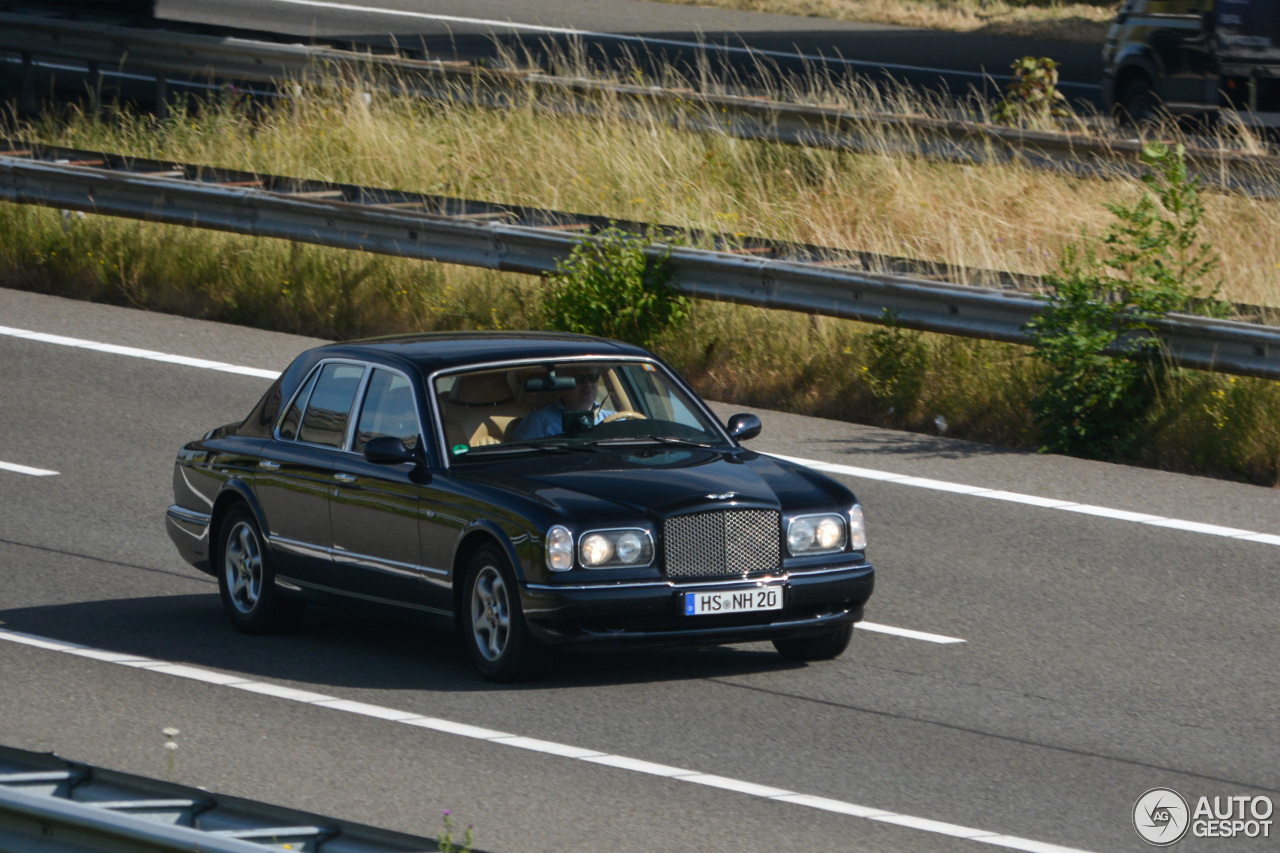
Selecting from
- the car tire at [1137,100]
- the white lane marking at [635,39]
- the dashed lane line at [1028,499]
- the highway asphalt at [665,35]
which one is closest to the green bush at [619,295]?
the dashed lane line at [1028,499]

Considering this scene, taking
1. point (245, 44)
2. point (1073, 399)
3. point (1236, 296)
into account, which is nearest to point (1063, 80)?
point (245, 44)

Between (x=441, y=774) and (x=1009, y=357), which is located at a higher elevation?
(x=1009, y=357)

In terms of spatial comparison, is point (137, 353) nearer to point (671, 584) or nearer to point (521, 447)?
point (521, 447)

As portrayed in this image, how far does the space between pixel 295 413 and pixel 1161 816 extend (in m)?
4.79

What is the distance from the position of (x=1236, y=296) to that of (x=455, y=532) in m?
8.85

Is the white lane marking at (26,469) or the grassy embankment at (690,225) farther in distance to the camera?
the grassy embankment at (690,225)

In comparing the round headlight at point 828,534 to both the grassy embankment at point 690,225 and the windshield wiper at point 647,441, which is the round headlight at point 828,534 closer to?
the windshield wiper at point 647,441

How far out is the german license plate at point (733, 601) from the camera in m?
8.00

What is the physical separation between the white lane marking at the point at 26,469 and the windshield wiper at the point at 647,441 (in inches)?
199

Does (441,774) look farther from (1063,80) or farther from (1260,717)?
(1063,80)

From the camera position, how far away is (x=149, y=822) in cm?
440

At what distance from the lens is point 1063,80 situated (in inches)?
1185

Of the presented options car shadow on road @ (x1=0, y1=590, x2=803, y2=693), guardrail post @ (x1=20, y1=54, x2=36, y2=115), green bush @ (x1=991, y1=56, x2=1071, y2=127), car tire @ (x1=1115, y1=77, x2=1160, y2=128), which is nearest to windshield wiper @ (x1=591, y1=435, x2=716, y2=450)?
car shadow on road @ (x1=0, y1=590, x2=803, y2=693)

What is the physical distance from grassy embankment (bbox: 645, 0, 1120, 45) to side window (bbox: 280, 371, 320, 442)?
28.9m
